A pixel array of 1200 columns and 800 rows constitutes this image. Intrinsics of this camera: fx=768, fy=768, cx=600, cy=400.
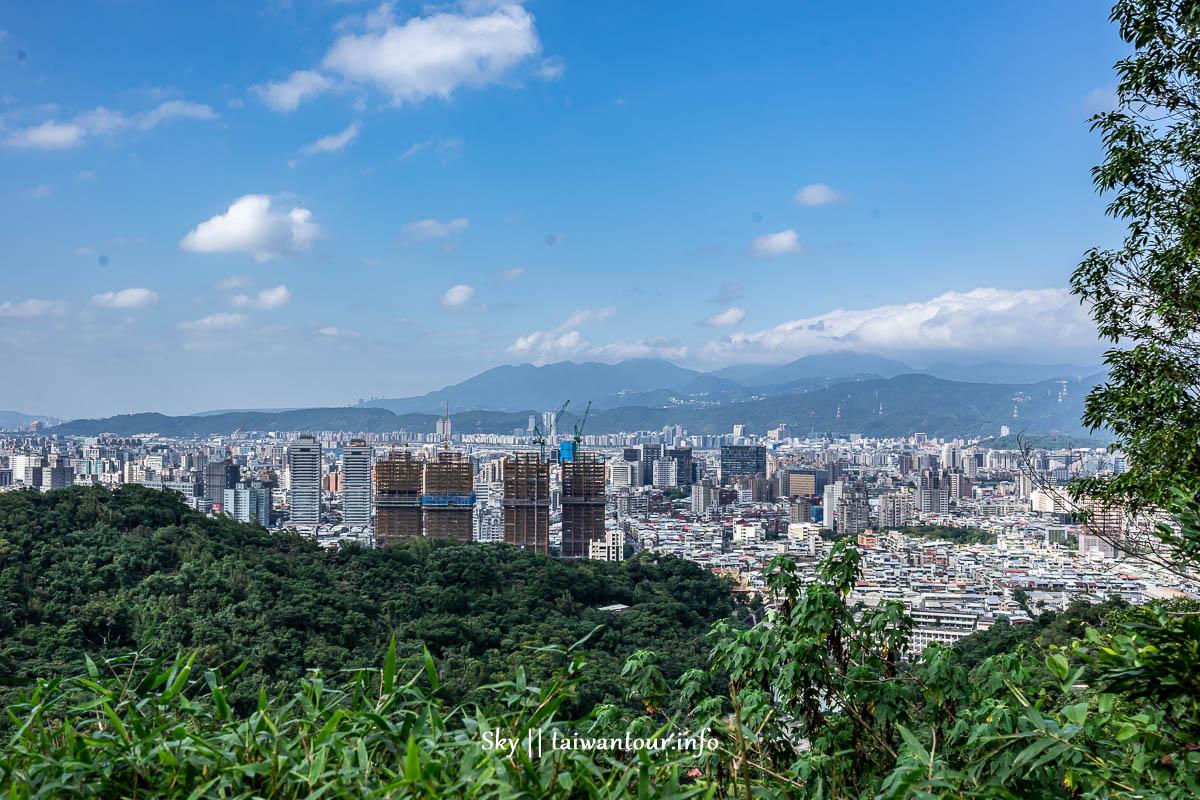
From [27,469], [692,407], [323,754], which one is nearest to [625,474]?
[27,469]

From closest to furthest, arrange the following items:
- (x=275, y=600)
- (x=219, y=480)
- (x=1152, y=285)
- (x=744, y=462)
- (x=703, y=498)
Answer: (x=1152, y=285)
(x=275, y=600)
(x=219, y=480)
(x=703, y=498)
(x=744, y=462)

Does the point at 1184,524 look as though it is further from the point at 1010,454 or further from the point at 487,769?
the point at 1010,454

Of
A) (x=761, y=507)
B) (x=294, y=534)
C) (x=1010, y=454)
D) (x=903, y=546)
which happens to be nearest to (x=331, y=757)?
(x=294, y=534)

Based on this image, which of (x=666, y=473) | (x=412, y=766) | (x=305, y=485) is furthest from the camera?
(x=666, y=473)

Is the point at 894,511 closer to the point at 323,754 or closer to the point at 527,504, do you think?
the point at 527,504

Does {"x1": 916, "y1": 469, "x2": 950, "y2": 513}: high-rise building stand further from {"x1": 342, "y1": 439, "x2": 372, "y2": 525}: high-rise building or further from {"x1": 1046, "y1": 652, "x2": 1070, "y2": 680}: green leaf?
{"x1": 1046, "y1": 652, "x2": 1070, "y2": 680}: green leaf
